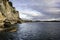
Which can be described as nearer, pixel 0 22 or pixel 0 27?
pixel 0 27

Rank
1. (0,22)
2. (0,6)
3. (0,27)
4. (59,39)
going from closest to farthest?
(59,39) < (0,27) < (0,22) < (0,6)

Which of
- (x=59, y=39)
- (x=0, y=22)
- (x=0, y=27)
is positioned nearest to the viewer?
(x=59, y=39)

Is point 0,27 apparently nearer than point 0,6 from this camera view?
Yes

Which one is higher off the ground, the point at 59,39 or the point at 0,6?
the point at 0,6

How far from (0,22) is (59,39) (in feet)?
163

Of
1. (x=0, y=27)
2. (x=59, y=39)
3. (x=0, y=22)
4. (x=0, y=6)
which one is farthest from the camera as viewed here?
(x=0, y=6)

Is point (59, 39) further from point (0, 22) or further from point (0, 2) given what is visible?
point (0, 2)

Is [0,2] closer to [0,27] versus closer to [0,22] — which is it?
[0,22]

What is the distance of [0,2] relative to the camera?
136625 mm

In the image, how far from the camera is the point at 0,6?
13138 centimetres

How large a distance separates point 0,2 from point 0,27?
50178mm

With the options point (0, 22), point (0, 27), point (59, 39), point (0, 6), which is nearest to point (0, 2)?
point (0, 6)

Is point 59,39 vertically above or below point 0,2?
below

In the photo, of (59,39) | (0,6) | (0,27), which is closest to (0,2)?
(0,6)
